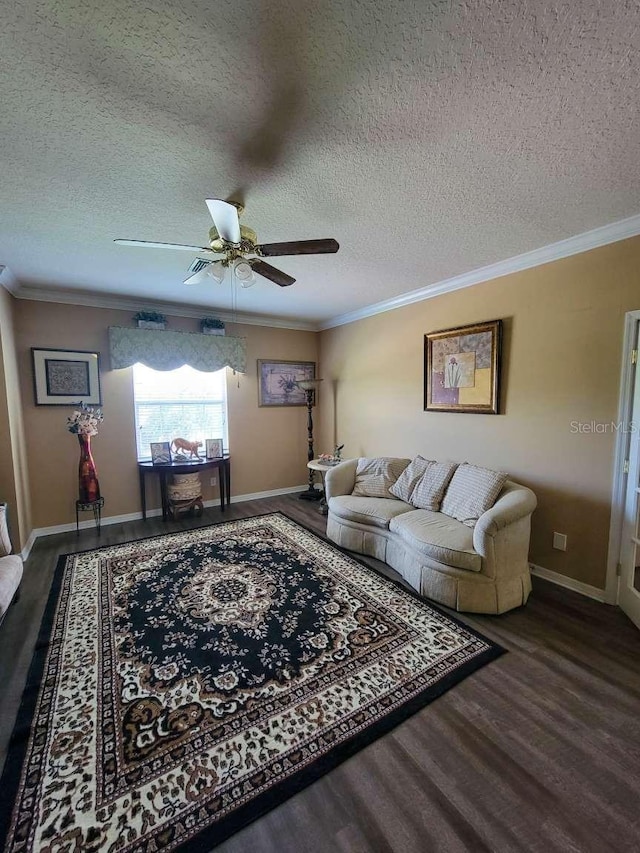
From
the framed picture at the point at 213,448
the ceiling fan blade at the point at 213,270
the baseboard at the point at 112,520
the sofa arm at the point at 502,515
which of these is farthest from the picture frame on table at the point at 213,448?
the sofa arm at the point at 502,515

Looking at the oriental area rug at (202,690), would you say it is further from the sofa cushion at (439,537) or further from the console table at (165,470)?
the console table at (165,470)

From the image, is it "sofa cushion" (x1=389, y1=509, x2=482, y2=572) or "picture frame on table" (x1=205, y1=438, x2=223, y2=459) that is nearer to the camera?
"sofa cushion" (x1=389, y1=509, x2=482, y2=572)

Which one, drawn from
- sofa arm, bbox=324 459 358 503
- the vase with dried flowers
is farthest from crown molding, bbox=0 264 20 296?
sofa arm, bbox=324 459 358 503

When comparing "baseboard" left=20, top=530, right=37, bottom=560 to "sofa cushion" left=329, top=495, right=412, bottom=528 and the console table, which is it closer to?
the console table

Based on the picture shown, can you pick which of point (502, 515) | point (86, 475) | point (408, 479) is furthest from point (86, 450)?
point (502, 515)

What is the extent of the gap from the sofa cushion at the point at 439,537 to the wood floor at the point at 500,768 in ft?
1.60

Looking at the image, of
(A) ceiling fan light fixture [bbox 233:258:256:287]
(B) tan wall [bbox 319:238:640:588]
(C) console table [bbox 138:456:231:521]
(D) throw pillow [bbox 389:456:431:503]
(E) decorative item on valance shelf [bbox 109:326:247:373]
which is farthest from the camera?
(C) console table [bbox 138:456:231:521]

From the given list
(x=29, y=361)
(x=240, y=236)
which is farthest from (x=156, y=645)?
(x=29, y=361)

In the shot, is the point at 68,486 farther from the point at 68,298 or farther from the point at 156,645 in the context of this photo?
the point at 156,645

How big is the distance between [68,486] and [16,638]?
6.84 feet

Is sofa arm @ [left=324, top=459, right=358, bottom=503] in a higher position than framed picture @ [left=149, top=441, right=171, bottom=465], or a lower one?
lower

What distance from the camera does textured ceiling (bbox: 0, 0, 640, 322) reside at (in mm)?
1077

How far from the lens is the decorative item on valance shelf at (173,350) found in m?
4.08

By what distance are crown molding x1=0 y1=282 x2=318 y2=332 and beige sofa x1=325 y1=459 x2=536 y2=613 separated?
3333 mm
